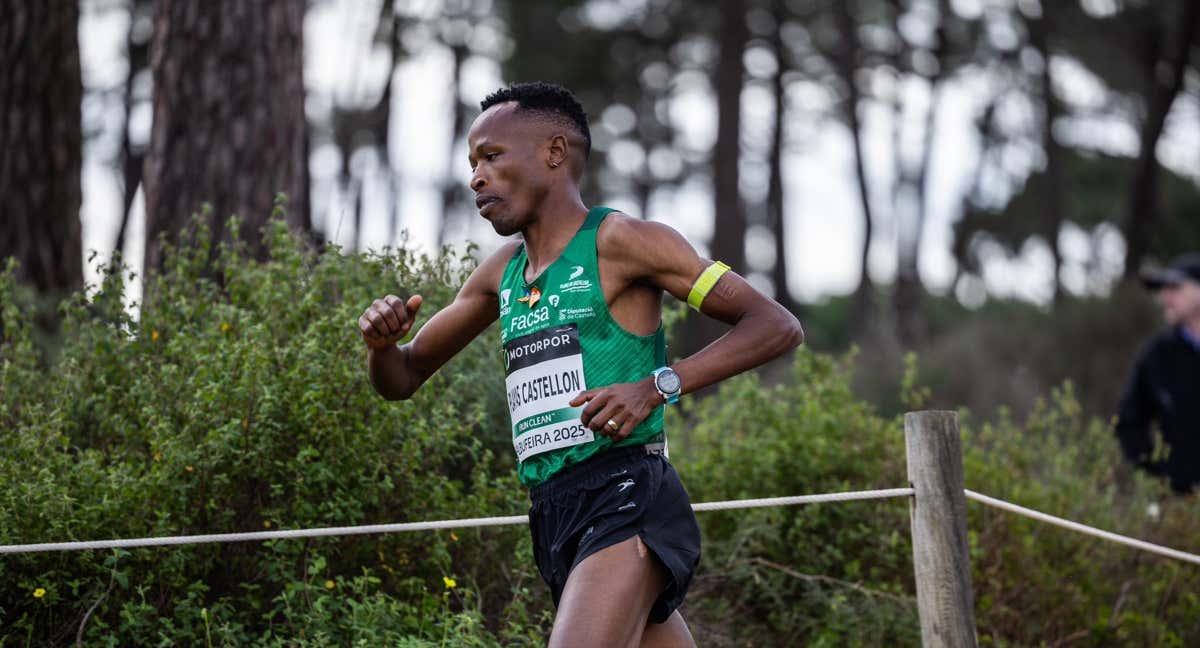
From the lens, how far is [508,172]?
3537 mm

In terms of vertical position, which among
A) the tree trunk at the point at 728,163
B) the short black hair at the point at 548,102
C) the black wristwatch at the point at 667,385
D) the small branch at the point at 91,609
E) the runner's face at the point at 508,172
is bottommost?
the small branch at the point at 91,609

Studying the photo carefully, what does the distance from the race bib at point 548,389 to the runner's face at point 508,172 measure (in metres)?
0.34

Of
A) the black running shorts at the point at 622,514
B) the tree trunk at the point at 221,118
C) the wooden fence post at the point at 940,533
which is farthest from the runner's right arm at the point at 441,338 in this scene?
the tree trunk at the point at 221,118

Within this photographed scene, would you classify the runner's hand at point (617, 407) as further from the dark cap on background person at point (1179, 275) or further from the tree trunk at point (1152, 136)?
the tree trunk at point (1152, 136)

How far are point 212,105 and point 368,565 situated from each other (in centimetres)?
323

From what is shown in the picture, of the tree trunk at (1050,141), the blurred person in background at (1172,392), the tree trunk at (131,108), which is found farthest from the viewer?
the tree trunk at (1050,141)

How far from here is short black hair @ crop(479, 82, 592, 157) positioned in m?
3.61

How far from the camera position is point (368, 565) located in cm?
500

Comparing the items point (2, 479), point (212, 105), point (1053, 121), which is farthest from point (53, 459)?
point (1053, 121)

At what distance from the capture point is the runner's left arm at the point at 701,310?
3.19m

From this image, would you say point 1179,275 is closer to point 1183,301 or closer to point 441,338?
point 1183,301

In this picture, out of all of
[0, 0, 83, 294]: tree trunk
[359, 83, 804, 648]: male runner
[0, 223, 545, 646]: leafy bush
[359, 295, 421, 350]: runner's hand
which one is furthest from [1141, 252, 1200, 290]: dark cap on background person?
[0, 0, 83, 294]: tree trunk

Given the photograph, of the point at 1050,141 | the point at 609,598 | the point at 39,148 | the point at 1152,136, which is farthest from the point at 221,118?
the point at 1050,141

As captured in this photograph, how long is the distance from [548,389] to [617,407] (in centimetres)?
28
